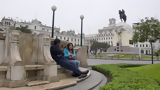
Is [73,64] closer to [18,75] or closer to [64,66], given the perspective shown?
[64,66]

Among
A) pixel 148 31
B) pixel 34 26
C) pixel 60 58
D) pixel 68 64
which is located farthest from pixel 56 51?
pixel 34 26

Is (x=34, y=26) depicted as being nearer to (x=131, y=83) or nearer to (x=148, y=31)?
(x=148, y=31)

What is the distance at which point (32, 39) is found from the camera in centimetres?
699

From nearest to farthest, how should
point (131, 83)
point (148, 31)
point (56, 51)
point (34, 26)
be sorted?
point (131, 83) → point (56, 51) → point (148, 31) → point (34, 26)

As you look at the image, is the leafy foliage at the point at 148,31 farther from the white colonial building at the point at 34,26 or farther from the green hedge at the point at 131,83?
the white colonial building at the point at 34,26

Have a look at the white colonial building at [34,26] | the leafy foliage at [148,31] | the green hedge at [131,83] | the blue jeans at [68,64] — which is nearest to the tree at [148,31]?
the leafy foliage at [148,31]

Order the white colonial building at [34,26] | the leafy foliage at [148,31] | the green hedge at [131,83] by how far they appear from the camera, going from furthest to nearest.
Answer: the white colonial building at [34,26] < the leafy foliage at [148,31] < the green hedge at [131,83]

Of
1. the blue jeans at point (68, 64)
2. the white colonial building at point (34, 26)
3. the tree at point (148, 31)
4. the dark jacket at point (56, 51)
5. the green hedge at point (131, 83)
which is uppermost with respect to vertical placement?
the white colonial building at point (34, 26)

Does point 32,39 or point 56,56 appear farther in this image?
point 56,56

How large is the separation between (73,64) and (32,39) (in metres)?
2.09

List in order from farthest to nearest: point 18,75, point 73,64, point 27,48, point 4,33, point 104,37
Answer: point 104,37 → point 73,64 → point 27,48 → point 4,33 → point 18,75

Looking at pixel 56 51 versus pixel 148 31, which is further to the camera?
pixel 148 31

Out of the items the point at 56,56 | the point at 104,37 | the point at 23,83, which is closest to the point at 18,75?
the point at 23,83

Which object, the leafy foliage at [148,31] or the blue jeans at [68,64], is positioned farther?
the leafy foliage at [148,31]
